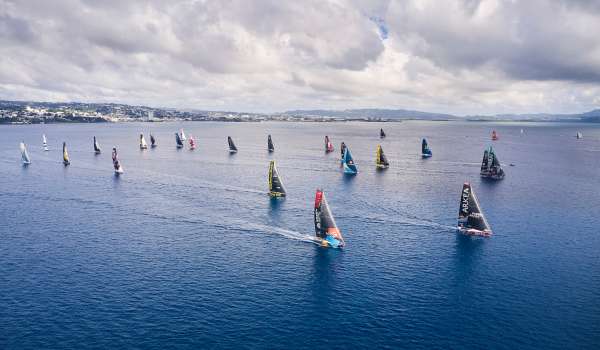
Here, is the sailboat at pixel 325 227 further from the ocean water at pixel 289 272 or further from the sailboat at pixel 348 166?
the sailboat at pixel 348 166

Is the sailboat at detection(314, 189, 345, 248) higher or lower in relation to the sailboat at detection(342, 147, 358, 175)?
lower

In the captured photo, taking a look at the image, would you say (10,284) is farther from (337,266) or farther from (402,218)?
(402,218)

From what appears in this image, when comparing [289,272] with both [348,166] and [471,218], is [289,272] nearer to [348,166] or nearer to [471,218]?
[471,218]

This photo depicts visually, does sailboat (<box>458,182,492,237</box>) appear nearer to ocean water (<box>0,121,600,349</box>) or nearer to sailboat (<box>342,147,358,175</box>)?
ocean water (<box>0,121,600,349</box>)

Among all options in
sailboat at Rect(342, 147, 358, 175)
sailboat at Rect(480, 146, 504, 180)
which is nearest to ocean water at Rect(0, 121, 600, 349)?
sailboat at Rect(480, 146, 504, 180)

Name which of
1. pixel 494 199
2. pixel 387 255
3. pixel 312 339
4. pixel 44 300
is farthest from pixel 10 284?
pixel 494 199

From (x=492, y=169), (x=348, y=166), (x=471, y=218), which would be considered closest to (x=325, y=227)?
(x=471, y=218)
